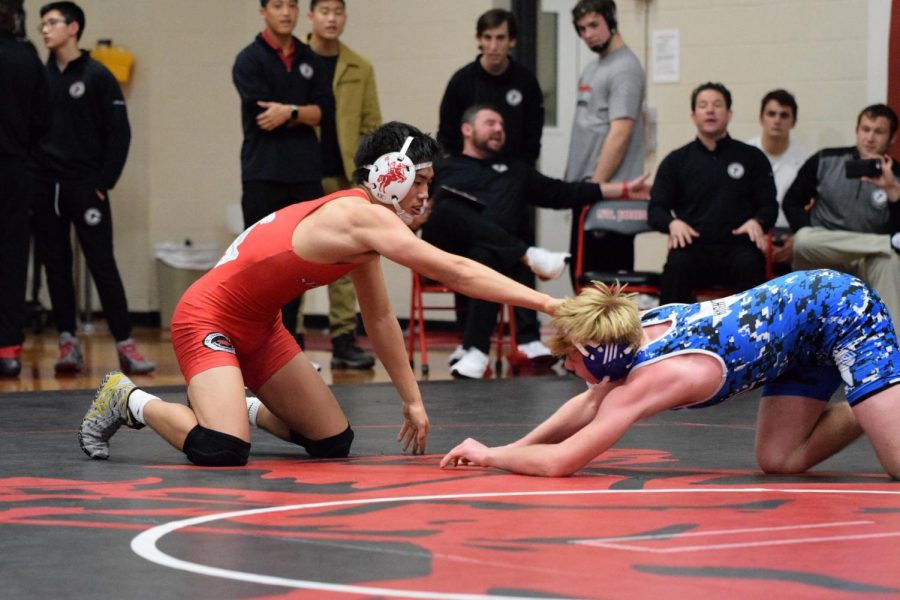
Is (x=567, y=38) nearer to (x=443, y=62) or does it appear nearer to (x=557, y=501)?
(x=443, y=62)

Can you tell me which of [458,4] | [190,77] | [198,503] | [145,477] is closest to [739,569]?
[198,503]

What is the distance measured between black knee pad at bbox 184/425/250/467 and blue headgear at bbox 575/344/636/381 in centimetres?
102

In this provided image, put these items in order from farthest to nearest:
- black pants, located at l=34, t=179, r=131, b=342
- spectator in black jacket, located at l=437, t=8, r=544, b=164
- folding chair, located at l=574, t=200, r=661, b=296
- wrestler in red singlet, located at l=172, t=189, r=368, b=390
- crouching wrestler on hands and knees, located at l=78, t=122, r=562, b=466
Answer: spectator in black jacket, located at l=437, t=8, r=544, b=164 < folding chair, located at l=574, t=200, r=661, b=296 < black pants, located at l=34, t=179, r=131, b=342 < wrestler in red singlet, located at l=172, t=189, r=368, b=390 < crouching wrestler on hands and knees, located at l=78, t=122, r=562, b=466

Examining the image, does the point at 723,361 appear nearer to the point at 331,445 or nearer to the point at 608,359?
the point at 608,359

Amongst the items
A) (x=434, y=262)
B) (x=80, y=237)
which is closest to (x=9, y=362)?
(x=80, y=237)

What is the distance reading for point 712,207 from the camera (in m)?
7.02

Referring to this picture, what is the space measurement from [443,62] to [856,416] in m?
6.18

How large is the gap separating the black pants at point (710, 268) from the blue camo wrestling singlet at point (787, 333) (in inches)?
124

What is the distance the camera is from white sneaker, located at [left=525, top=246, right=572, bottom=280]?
6.45 m

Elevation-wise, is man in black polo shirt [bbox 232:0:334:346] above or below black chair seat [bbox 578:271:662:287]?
above

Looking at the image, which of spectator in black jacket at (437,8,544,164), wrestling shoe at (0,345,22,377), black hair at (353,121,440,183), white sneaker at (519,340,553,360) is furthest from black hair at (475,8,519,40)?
black hair at (353,121,440,183)

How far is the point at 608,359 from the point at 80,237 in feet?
13.8

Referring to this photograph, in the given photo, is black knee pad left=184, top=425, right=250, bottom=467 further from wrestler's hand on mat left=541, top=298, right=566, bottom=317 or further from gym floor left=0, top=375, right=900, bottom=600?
wrestler's hand on mat left=541, top=298, right=566, bottom=317

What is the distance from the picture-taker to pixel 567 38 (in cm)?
951
